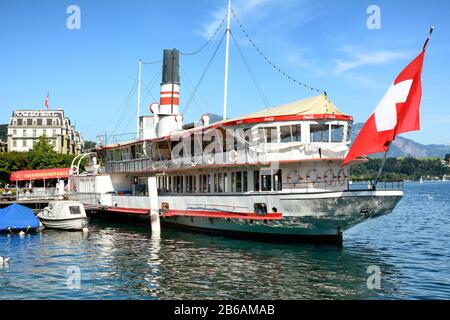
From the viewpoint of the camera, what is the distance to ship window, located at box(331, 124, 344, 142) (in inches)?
1052

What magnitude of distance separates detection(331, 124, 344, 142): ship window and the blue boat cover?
22.5m

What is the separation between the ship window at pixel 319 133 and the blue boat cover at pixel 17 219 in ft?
70.5

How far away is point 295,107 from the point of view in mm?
27250

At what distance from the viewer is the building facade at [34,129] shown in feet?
399

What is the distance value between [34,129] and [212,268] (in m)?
112

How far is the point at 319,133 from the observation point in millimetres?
27094

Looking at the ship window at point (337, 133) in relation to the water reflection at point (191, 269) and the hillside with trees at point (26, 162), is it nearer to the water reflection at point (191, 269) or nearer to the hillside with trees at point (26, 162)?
the water reflection at point (191, 269)

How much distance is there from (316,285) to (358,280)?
212 centimetres

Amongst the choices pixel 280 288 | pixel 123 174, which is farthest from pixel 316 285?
pixel 123 174

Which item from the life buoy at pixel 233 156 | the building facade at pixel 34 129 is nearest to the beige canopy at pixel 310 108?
the life buoy at pixel 233 156

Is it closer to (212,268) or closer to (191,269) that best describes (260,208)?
(212,268)

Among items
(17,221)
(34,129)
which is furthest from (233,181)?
(34,129)

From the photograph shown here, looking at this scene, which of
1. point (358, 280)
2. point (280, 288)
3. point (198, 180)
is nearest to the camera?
point (280, 288)
